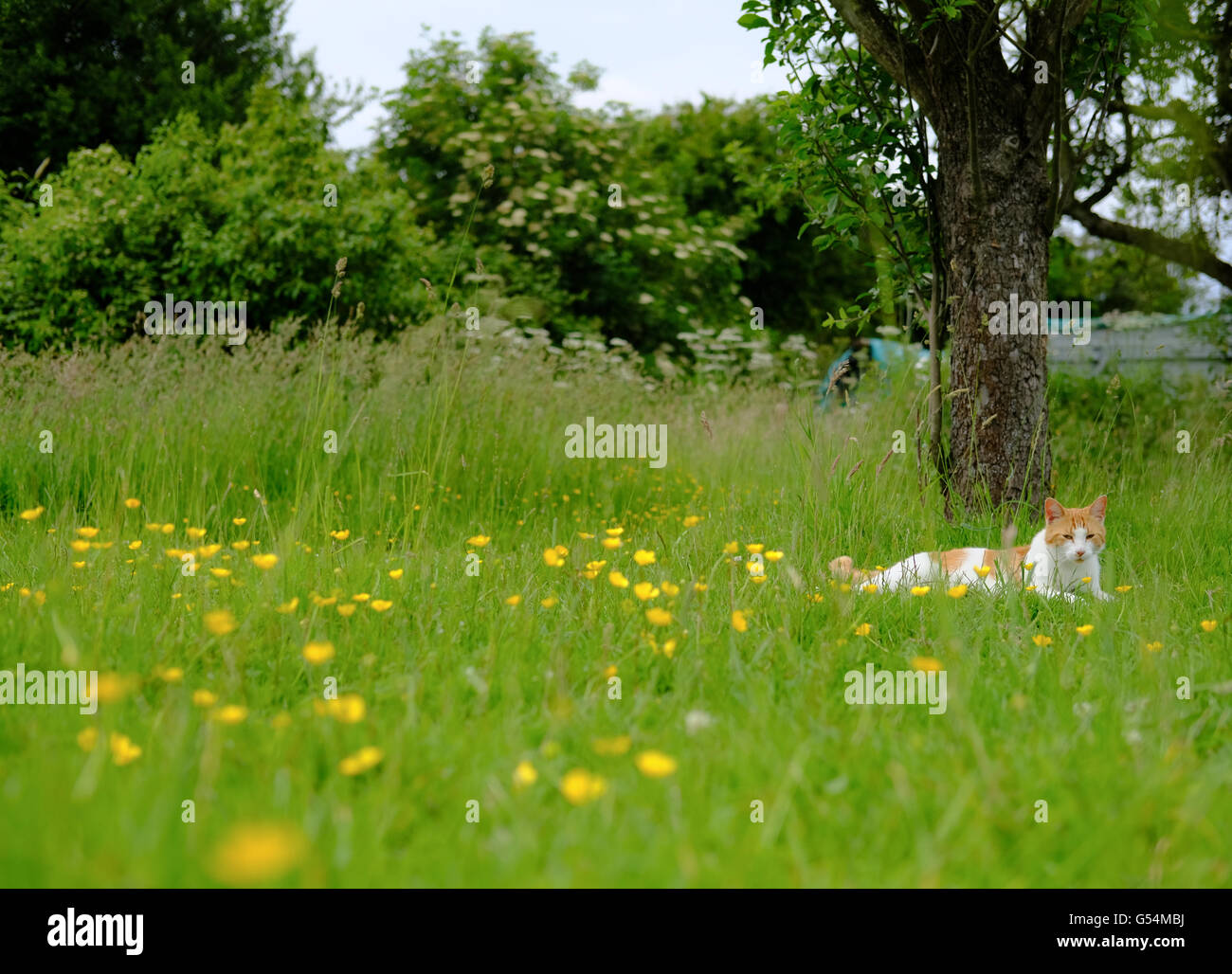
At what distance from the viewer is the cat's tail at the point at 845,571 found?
9.13 feet

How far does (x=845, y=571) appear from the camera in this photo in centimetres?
285

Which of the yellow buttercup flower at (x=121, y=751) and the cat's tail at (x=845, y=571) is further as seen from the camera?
the cat's tail at (x=845, y=571)

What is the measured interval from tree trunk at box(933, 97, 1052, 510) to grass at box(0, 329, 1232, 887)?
29 cm

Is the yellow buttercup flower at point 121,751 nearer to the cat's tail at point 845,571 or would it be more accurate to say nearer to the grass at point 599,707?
the grass at point 599,707

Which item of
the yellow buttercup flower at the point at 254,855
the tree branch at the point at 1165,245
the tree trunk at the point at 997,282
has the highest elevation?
the tree branch at the point at 1165,245

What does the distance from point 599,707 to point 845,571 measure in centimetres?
116

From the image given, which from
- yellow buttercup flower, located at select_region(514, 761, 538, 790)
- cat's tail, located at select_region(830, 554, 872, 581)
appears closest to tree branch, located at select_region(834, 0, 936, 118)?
cat's tail, located at select_region(830, 554, 872, 581)

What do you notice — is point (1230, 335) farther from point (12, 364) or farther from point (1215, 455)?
point (12, 364)

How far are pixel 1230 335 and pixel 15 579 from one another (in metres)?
8.32

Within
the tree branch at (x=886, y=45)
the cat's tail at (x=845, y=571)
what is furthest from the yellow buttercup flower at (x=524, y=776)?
the tree branch at (x=886, y=45)

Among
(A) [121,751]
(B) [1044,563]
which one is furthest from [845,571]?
(A) [121,751]

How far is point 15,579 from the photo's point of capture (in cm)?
296

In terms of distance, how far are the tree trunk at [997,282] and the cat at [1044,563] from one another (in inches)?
26.6
